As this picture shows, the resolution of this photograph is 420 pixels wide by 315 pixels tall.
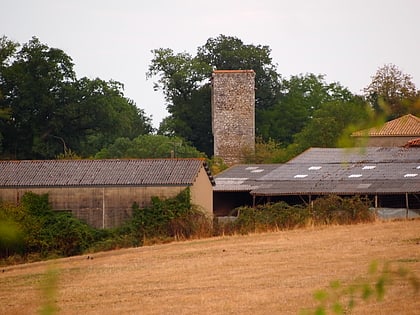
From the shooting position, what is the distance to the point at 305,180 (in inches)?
1807

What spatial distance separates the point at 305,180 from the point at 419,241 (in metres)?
18.0

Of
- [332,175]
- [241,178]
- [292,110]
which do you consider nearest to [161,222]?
[332,175]

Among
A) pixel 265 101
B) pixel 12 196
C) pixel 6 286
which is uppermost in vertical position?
pixel 265 101

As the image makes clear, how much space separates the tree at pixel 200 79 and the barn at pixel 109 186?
137 ft

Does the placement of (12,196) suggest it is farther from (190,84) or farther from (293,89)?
(293,89)

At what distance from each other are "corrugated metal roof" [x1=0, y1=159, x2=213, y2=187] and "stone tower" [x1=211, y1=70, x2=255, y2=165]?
119ft

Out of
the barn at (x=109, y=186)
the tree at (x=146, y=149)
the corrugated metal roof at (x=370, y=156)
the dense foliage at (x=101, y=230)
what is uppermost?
the tree at (x=146, y=149)

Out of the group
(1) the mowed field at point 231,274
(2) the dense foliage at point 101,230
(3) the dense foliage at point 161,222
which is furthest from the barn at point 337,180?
(1) the mowed field at point 231,274

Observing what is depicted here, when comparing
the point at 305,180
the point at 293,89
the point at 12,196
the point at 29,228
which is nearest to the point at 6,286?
the point at 29,228

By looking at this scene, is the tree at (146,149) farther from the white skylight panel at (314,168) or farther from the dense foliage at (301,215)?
the dense foliage at (301,215)

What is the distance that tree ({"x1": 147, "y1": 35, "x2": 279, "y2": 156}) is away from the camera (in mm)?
83688

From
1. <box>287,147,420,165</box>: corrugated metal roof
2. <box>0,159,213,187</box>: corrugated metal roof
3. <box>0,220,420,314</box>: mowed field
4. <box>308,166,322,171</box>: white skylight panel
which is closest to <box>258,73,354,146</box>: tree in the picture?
<box>287,147,420,165</box>: corrugated metal roof

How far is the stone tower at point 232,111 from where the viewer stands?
257 ft

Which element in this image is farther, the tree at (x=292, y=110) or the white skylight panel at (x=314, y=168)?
the tree at (x=292, y=110)
